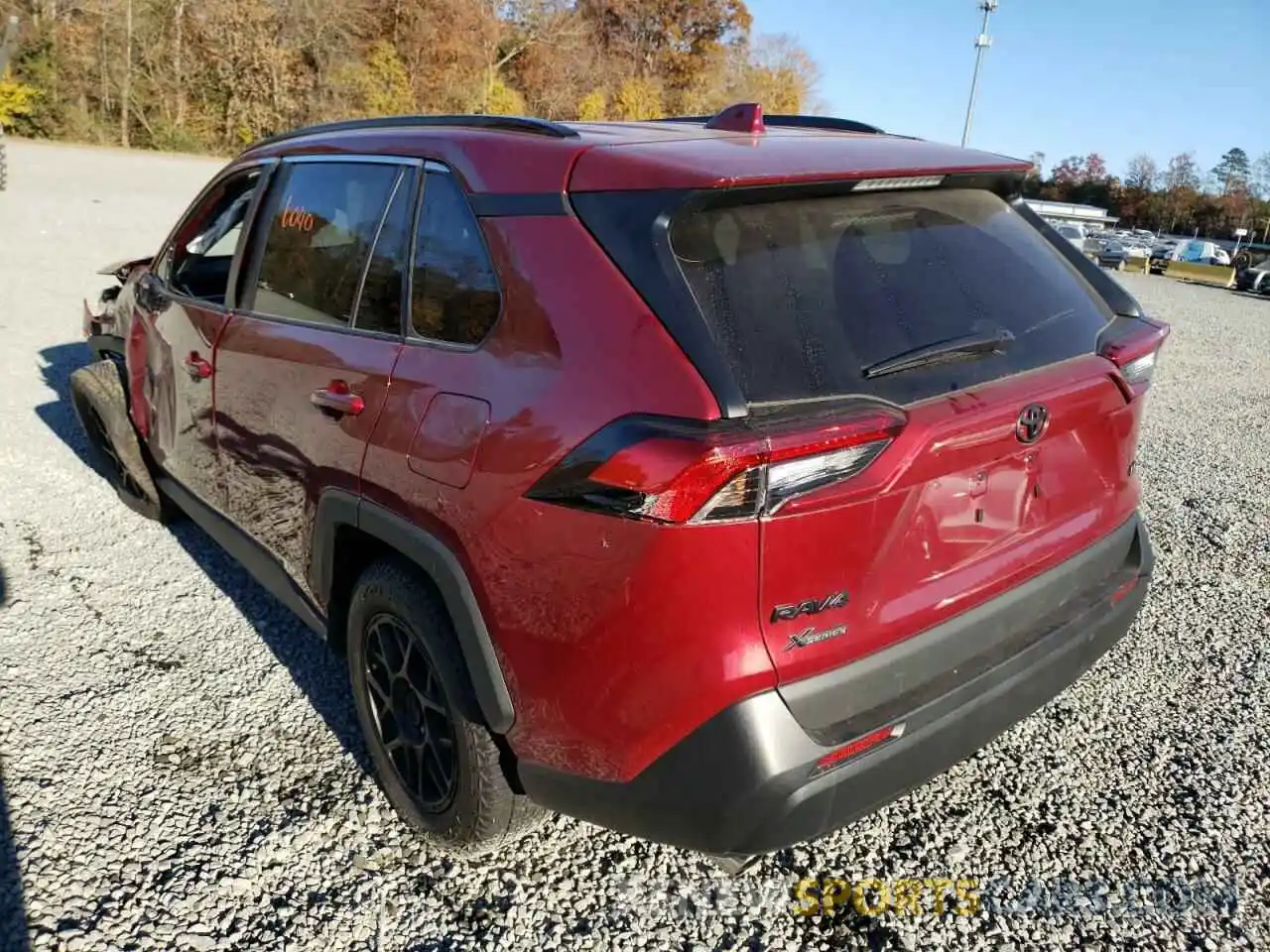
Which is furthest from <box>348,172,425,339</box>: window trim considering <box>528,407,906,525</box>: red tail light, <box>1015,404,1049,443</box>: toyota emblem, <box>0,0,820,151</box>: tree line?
<box>0,0,820,151</box>: tree line

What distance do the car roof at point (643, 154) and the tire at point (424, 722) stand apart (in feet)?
3.39

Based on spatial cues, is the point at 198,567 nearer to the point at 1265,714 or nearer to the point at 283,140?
the point at 283,140

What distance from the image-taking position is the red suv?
175 cm

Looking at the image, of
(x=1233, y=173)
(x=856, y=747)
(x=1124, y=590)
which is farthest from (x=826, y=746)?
(x=1233, y=173)

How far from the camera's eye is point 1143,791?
2.82 m

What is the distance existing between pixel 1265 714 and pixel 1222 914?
Answer: 46.2 inches

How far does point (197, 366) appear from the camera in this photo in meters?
3.39

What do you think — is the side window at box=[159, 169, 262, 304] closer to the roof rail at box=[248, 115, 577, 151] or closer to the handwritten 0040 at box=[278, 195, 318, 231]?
the handwritten 0040 at box=[278, 195, 318, 231]

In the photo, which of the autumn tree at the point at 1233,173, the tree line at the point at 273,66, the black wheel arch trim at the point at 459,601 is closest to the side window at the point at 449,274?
the black wheel arch trim at the point at 459,601

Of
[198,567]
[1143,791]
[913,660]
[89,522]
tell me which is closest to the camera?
[913,660]

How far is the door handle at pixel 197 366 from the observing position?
3312 mm

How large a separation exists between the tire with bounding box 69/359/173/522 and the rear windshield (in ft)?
11.5

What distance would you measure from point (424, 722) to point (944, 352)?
1.59 metres

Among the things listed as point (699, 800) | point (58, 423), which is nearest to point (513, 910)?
point (699, 800)
